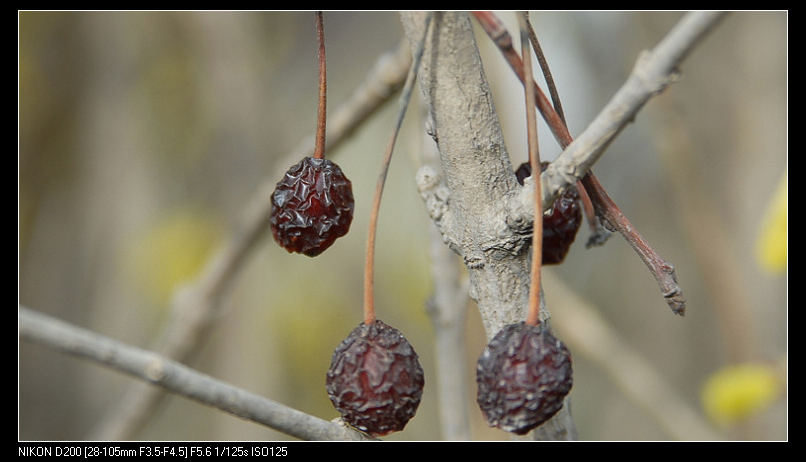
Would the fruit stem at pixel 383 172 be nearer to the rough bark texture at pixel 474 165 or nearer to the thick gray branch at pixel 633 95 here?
the rough bark texture at pixel 474 165

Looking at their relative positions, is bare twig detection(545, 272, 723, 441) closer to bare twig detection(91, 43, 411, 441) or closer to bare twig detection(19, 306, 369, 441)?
bare twig detection(91, 43, 411, 441)

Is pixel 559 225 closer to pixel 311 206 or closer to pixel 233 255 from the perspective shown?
pixel 311 206

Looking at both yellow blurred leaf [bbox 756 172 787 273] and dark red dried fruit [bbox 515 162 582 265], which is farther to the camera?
yellow blurred leaf [bbox 756 172 787 273]

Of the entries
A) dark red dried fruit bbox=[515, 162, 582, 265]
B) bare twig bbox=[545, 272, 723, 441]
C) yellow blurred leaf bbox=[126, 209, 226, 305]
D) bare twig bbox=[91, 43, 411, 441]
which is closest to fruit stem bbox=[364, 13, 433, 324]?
dark red dried fruit bbox=[515, 162, 582, 265]

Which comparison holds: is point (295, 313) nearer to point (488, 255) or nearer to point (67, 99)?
point (67, 99)

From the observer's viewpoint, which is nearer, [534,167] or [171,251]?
[534,167]

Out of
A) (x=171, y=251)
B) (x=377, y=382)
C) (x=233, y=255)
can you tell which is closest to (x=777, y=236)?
(x=377, y=382)
